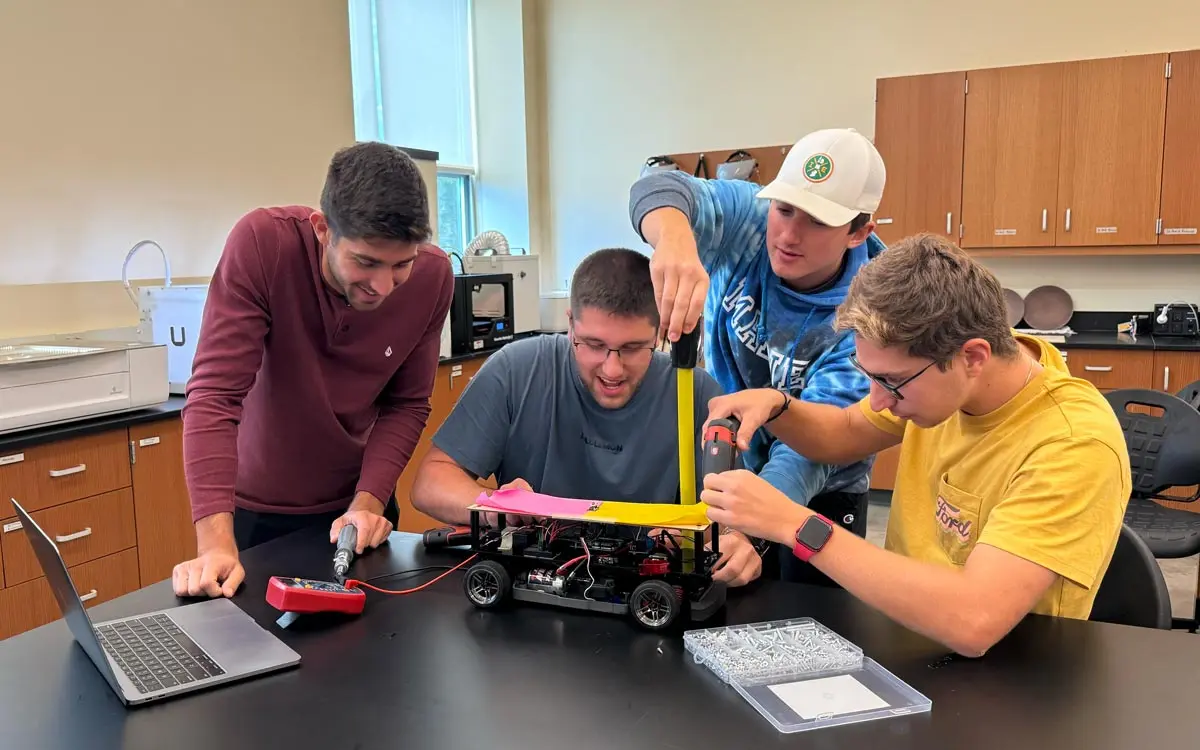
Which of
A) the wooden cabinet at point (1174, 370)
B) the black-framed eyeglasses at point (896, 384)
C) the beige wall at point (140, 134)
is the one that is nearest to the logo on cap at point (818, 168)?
the black-framed eyeglasses at point (896, 384)

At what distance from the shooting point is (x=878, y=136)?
14.6 feet

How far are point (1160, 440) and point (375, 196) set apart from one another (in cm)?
249

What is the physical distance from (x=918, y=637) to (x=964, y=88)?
386cm

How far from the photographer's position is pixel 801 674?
100 cm

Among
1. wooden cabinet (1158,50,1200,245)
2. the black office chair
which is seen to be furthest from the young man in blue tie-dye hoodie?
wooden cabinet (1158,50,1200,245)

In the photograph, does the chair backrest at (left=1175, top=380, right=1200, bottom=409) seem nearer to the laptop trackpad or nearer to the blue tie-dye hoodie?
the blue tie-dye hoodie

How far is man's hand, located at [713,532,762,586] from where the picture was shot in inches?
49.3

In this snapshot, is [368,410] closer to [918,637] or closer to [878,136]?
[918,637]

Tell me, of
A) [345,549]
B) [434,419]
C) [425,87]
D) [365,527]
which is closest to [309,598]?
[345,549]

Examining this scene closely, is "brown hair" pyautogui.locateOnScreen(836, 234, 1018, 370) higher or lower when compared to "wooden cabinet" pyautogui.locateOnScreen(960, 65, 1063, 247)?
lower

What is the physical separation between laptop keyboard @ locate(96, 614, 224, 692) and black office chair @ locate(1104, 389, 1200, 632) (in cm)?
249

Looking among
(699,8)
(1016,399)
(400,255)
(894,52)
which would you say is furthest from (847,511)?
(699,8)

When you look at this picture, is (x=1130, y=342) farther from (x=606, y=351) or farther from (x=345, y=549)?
Answer: (x=345, y=549)

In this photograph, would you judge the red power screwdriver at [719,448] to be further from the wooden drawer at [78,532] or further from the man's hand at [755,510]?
the wooden drawer at [78,532]
